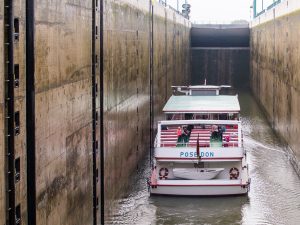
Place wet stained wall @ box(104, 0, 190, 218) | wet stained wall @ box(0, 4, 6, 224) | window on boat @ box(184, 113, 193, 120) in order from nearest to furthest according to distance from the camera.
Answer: wet stained wall @ box(0, 4, 6, 224) < wet stained wall @ box(104, 0, 190, 218) < window on boat @ box(184, 113, 193, 120)

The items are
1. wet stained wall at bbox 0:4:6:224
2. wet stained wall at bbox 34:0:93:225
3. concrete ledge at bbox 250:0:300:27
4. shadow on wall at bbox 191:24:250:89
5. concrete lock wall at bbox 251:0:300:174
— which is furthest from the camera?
shadow on wall at bbox 191:24:250:89

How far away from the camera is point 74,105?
34.3 ft

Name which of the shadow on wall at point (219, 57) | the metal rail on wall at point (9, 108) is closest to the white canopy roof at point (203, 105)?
the metal rail on wall at point (9, 108)

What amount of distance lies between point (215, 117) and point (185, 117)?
0.97 meters

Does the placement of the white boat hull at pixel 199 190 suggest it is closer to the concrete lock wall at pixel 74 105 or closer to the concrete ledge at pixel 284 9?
the concrete lock wall at pixel 74 105

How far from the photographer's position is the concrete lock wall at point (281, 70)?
65.4 feet

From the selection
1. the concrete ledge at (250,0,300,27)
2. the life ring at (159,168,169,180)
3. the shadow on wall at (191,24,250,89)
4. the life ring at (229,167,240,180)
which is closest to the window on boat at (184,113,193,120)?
the life ring at (159,168,169,180)

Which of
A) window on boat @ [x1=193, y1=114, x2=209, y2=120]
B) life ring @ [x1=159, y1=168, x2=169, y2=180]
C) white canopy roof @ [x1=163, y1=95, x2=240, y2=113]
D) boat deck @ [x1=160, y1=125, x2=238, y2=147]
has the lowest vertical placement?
life ring @ [x1=159, y1=168, x2=169, y2=180]

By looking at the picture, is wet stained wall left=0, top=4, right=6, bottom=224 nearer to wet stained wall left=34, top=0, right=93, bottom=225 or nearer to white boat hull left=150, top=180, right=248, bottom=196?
wet stained wall left=34, top=0, right=93, bottom=225

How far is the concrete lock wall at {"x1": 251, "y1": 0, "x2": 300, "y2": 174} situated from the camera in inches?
785

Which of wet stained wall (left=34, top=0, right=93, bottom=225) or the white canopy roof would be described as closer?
wet stained wall (left=34, top=0, right=93, bottom=225)

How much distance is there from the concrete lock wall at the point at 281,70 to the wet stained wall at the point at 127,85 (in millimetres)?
4822

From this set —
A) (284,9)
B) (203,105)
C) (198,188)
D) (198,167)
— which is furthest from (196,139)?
(284,9)

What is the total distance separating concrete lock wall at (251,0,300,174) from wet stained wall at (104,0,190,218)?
482cm
